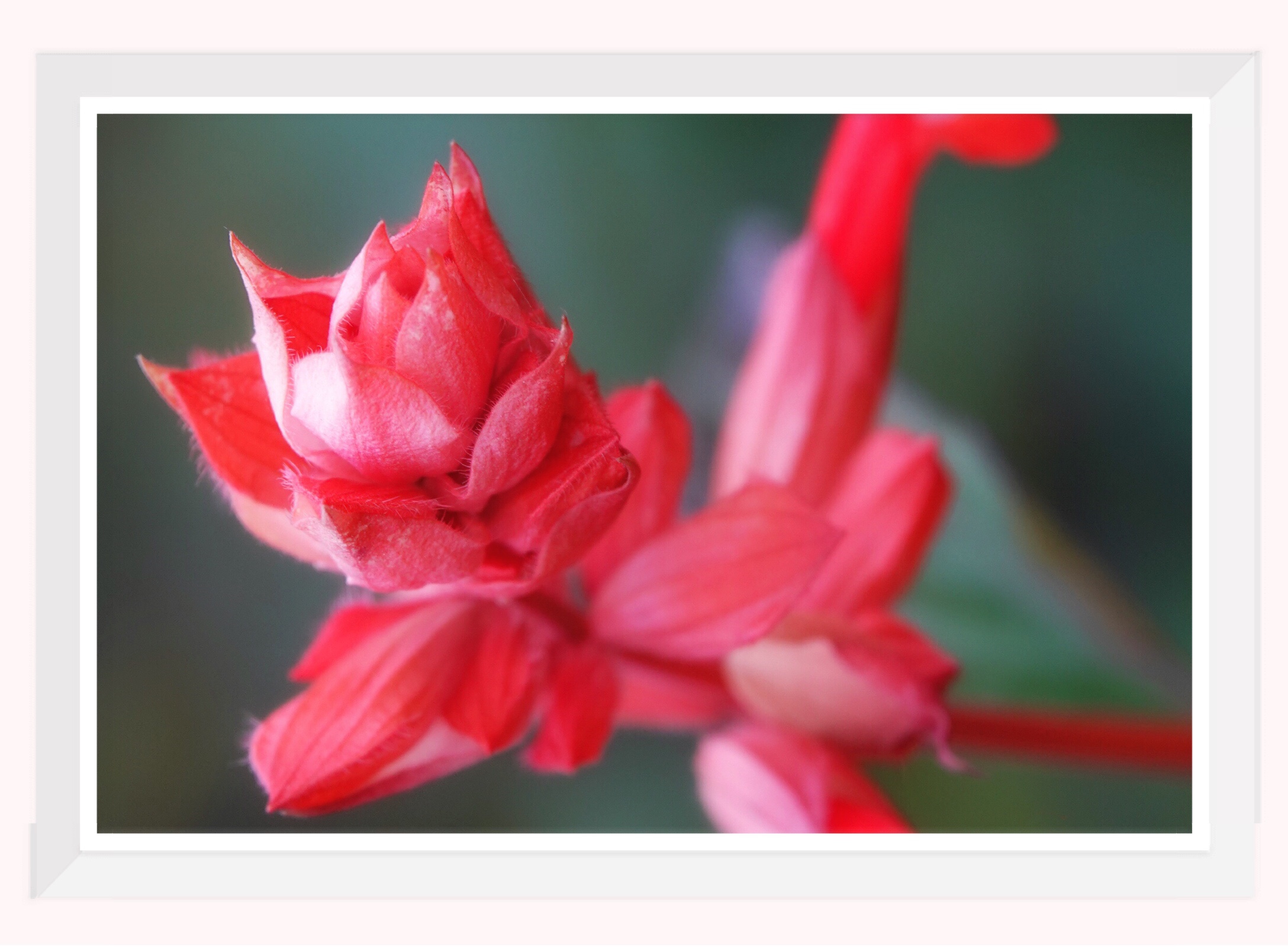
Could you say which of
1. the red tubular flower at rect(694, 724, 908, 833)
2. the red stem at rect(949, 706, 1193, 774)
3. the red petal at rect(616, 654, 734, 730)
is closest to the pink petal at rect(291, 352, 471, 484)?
the red petal at rect(616, 654, 734, 730)

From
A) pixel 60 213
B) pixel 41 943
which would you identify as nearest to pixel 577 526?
pixel 60 213

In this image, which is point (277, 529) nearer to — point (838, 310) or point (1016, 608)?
point (838, 310)

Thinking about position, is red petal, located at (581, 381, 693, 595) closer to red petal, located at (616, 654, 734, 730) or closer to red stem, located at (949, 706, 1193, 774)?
red petal, located at (616, 654, 734, 730)

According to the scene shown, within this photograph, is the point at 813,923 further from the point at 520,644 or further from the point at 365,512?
the point at 365,512

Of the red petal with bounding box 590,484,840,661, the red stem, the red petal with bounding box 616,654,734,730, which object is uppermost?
the red petal with bounding box 590,484,840,661

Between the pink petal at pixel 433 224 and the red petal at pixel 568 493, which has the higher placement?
the pink petal at pixel 433 224

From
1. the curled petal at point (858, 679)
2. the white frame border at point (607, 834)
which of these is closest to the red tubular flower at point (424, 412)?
the curled petal at point (858, 679)

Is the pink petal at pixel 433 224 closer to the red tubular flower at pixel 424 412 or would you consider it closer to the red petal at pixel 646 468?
the red tubular flower at pixel 424 412
